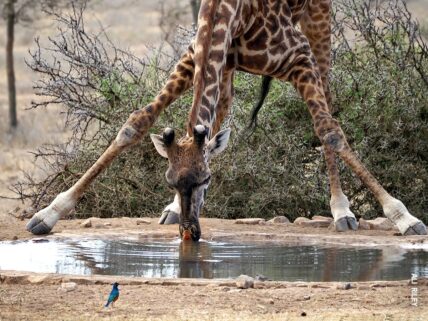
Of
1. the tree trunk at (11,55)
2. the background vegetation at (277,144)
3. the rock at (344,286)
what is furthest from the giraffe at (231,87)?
the tree trunk at (11,55)

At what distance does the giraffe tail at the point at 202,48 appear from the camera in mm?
8166

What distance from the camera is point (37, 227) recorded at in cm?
850

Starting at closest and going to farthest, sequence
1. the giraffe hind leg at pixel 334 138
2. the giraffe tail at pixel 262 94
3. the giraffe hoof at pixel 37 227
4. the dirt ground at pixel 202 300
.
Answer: the dirt ground at pixel 202 300, the giraffe hoof at pixel 37 227, the giraffe hind leg at pixel 334 138, the giraffe tail at pixel 262 94

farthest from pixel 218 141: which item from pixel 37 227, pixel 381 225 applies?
pixel 381 225

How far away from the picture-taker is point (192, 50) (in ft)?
29.5

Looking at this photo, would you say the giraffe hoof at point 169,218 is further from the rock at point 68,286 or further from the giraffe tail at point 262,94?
the rock at point 68,286

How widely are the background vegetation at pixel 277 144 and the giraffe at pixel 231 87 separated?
90cm

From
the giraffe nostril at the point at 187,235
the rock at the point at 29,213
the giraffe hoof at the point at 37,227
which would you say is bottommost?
the giraffe nostril at the point at 187,235

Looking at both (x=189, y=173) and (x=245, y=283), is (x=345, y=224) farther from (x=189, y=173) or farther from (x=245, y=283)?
(x=245, y=283)

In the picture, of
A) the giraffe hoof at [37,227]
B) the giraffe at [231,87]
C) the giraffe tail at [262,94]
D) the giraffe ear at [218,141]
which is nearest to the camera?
the giraffe ear at [218,141]

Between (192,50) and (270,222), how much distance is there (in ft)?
5.22

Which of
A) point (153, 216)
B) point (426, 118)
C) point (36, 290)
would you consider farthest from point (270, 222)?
point (36, 290)

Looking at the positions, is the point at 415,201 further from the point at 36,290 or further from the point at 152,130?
the point at 36,290

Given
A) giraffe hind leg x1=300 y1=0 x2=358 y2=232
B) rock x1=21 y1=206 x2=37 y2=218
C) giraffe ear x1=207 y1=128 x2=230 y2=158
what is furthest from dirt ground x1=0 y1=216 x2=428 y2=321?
giraffe hind leg x1=300 y1=0 x2=358 y2=232
